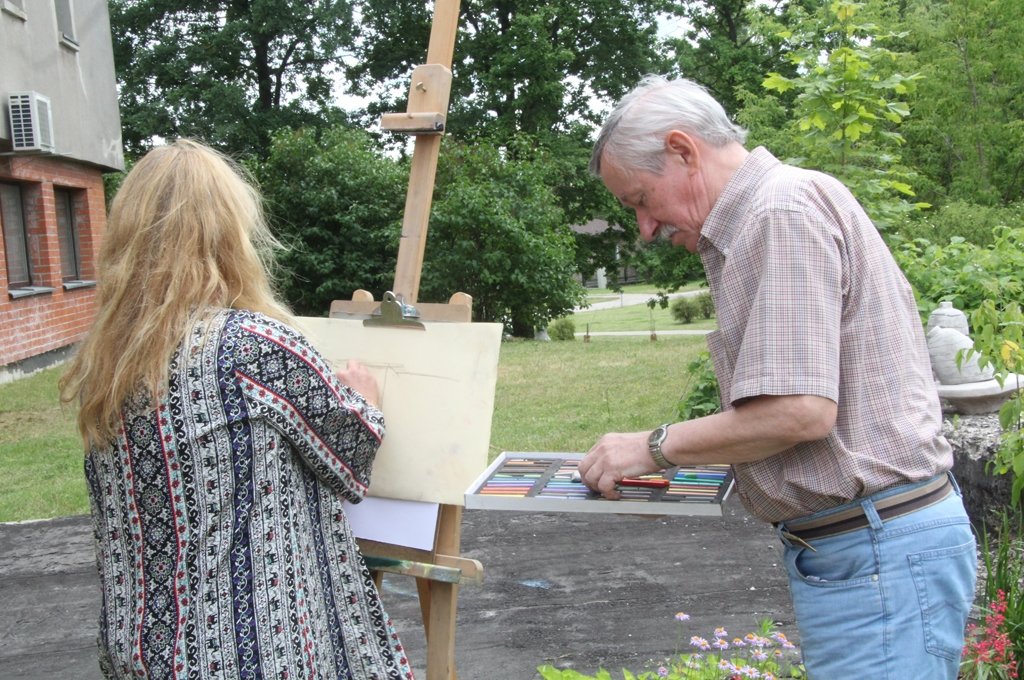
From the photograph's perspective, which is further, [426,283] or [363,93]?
[363,93]

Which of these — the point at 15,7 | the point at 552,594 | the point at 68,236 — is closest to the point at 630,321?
the point at 68,236

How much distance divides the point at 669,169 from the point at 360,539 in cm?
135

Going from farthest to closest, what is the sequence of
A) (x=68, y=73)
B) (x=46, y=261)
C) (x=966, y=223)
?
(x=68, y=73), (x=46, y=261), (x=966, y=223)

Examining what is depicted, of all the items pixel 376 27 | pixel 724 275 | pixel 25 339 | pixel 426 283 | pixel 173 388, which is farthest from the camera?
pixel 376 27

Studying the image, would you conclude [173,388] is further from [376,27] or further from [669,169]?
[376,27]

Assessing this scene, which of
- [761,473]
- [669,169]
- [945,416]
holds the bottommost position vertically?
[945,416]

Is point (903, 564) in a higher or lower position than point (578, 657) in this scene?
higher

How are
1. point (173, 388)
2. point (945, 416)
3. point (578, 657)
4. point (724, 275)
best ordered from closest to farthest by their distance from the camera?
point (724, 275) < point (173, 388) < point (578, 657) < point (945, 416)

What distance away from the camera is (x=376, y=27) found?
2545 cm

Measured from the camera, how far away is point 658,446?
1.67 meters

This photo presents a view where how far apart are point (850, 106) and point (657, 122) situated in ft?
12.3

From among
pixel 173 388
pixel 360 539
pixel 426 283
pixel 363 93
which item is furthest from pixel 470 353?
pixel 363 93

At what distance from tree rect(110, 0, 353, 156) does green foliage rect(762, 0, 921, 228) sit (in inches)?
773

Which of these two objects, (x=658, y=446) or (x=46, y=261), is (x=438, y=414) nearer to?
(x=658, y=446)
